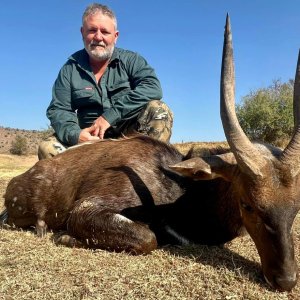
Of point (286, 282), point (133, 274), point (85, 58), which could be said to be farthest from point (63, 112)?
point (286, 282)

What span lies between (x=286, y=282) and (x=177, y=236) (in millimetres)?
1572

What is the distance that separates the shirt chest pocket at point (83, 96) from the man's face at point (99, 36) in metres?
0.62

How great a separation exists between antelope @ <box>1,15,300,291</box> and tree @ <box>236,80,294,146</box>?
33.8 m

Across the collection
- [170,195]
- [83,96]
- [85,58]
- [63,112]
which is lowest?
[170,195]

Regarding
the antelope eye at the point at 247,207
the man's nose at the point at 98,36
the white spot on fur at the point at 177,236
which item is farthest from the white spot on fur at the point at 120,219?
the man's nose at the point at 98,36

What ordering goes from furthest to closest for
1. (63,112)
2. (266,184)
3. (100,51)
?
(100,51)
(63,112)
(266,184)

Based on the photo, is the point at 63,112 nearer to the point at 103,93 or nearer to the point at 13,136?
the point at 103,93

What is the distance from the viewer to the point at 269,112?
136 feet

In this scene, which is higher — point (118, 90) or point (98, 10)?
point (98, 10)

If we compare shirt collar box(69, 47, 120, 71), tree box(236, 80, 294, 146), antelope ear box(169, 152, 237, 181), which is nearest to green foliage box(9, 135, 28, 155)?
tree box(236, 80, 294, 146)

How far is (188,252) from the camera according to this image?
14.9 ft

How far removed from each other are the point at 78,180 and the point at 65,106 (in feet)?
6.76

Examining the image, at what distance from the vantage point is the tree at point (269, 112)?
39188 millimetres

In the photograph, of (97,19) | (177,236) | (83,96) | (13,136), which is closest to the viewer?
(177,236)
